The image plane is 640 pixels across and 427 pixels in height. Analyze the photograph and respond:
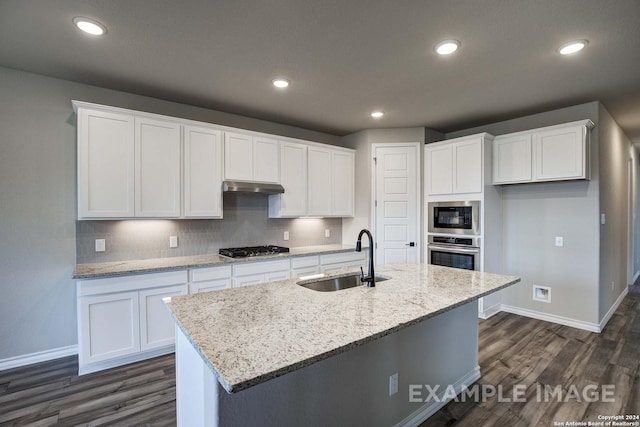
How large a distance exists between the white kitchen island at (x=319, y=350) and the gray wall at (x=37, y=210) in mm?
2099

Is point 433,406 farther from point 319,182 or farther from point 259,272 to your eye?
point 319,182

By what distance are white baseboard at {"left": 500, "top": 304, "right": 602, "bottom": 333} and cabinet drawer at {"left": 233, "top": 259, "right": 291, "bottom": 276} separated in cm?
317

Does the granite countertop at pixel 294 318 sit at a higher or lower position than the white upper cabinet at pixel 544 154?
lower

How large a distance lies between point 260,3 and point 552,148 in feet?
12.0

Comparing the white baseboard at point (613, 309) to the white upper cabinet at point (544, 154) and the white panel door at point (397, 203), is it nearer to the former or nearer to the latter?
the white upper cabinet at point (544, 154)

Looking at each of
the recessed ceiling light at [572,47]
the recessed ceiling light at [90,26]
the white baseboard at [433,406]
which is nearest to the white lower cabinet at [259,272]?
the white baseboard at [433,406]

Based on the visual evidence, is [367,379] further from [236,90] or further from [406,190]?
[406,190]

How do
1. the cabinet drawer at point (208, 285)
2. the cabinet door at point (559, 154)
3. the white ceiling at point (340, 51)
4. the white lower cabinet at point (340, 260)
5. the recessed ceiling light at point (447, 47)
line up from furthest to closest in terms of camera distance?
the white lower cabinet at point (340, 260) → the cabinet door at point (559, 154) → the cabinet drawer at point (208, 285) → the recessed ceiling light at point (447, 47) → the white ceiling at point (340, 51)

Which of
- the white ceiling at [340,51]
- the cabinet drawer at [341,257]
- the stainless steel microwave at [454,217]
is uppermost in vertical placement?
the white ceiling at [340,51]

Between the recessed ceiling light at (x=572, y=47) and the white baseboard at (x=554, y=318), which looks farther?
the white baseboard at (x=554, y=318)

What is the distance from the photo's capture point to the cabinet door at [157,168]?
3098 mm

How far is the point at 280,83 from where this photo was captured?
3.12m

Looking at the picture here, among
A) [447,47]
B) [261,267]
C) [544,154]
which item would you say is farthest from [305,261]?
[544,154]

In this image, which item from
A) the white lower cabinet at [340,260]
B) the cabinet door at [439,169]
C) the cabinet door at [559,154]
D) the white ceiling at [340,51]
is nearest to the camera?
the white ceiling at [340,51]
